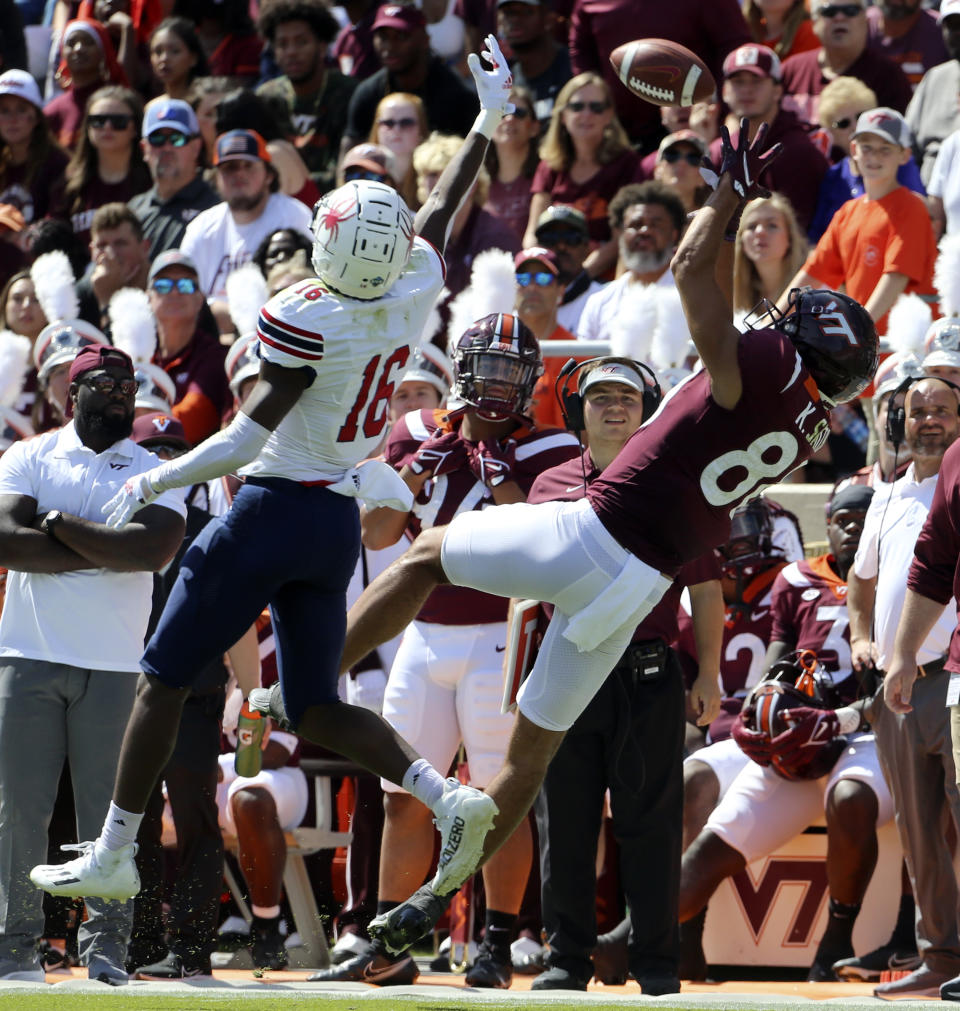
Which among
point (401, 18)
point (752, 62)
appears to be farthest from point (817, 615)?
point (401, 18)

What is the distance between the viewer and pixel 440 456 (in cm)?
689

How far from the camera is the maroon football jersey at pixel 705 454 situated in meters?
5.25

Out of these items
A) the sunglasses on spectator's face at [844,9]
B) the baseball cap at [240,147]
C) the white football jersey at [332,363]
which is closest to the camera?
the white football jersey at [332,363]

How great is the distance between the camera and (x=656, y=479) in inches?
209

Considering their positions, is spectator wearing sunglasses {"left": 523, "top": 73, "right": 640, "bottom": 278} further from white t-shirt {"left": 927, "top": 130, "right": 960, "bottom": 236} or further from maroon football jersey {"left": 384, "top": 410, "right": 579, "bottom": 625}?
maroon football jersey {"left": 384, "top": 410, "right": 579, "bottom": 625}

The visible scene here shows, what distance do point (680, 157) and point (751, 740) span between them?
390 cm

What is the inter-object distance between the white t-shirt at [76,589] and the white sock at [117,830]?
1.08 metres

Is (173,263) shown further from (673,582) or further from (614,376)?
(673,582)

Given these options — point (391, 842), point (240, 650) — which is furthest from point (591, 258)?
point (391, 842)

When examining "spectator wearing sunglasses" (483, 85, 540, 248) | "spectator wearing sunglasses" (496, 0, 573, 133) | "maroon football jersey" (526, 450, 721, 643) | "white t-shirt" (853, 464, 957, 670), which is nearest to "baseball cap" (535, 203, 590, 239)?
"spectator wearing sunglasses" (483, 85, 540, 248)

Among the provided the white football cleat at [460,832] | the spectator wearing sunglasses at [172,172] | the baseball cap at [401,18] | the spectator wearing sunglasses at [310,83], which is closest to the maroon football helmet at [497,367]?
the white football cleat at [460,832]

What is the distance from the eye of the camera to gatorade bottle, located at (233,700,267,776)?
→ 6219mm

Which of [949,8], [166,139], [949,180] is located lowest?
[949,180]

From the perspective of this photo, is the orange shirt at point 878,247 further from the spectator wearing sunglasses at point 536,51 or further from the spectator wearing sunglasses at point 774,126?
the spectator wearing sunglasses at point 536,51
